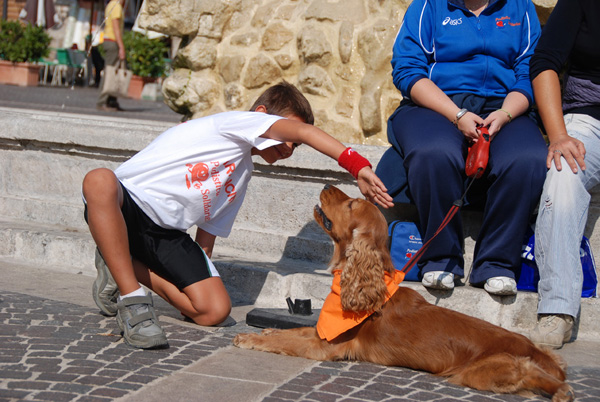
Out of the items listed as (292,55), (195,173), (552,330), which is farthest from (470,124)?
(292,55)

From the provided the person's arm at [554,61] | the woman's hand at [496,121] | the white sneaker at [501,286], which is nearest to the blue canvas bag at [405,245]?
the white sneaker at [501,286]

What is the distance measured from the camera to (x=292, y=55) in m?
6.48

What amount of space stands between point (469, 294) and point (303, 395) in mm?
1544

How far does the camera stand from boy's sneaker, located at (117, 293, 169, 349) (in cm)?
371

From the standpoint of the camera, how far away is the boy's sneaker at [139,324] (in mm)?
3705

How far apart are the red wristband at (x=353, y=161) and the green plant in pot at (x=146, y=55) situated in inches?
672

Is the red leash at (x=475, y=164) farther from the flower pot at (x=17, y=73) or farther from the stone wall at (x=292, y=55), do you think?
the flower pot at (x=17, y=73)

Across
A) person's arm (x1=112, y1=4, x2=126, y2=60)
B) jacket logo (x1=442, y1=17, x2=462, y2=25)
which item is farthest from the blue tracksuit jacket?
person's arm (x1=112, y1=4, x2=126, y2=60)

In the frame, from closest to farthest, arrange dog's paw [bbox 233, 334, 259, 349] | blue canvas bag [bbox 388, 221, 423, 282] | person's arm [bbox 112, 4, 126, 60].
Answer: dog's paw [bbox 233, 334, 259, 349], blue canvas bag [bbox 388, 221, 423, 282], person's arm [bbox 112, 4, 126, 60]

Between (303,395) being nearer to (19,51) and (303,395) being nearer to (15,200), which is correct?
(15,200)

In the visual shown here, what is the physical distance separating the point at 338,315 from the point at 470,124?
4.67 feet

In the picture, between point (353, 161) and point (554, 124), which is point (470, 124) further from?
point (353, 161)

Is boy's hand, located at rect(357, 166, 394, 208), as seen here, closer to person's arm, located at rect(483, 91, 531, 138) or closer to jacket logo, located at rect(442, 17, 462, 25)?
person's arm, located at rect(483, 91, 531, 138)

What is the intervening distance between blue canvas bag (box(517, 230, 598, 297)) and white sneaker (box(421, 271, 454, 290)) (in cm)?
46
